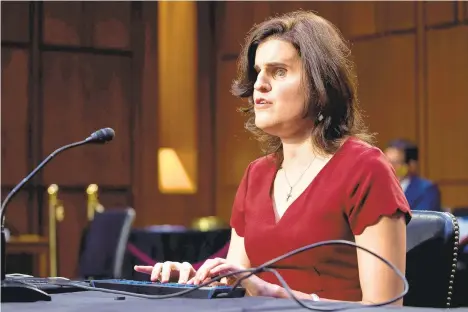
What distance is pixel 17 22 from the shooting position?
8.00 meters

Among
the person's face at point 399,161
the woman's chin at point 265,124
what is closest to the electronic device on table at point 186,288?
the woman's chin at point 265,124

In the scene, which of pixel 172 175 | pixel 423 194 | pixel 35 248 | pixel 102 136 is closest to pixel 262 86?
pixel 102 136

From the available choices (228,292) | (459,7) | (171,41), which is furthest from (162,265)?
(171,41)

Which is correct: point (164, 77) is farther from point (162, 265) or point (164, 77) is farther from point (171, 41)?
point (162, 265)

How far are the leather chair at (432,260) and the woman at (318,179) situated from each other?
107 millimetres

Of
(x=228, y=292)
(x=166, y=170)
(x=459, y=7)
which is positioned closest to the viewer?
(x=228, y=292)

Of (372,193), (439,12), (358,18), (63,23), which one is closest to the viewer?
(372,193)

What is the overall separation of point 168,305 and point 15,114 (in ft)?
22.6

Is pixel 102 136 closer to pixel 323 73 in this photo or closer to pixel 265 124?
pixel 265 124

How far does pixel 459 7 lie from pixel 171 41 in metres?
2.97

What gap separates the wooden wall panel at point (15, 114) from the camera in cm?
→ 788

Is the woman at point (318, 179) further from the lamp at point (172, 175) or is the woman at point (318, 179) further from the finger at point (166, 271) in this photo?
the lamp at point (172, 175)

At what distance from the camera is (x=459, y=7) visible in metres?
6.85

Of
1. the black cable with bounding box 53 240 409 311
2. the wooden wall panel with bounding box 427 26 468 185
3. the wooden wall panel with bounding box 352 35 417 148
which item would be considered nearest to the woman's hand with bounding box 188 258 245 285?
the black cable with bounding box 53 240 409 311
